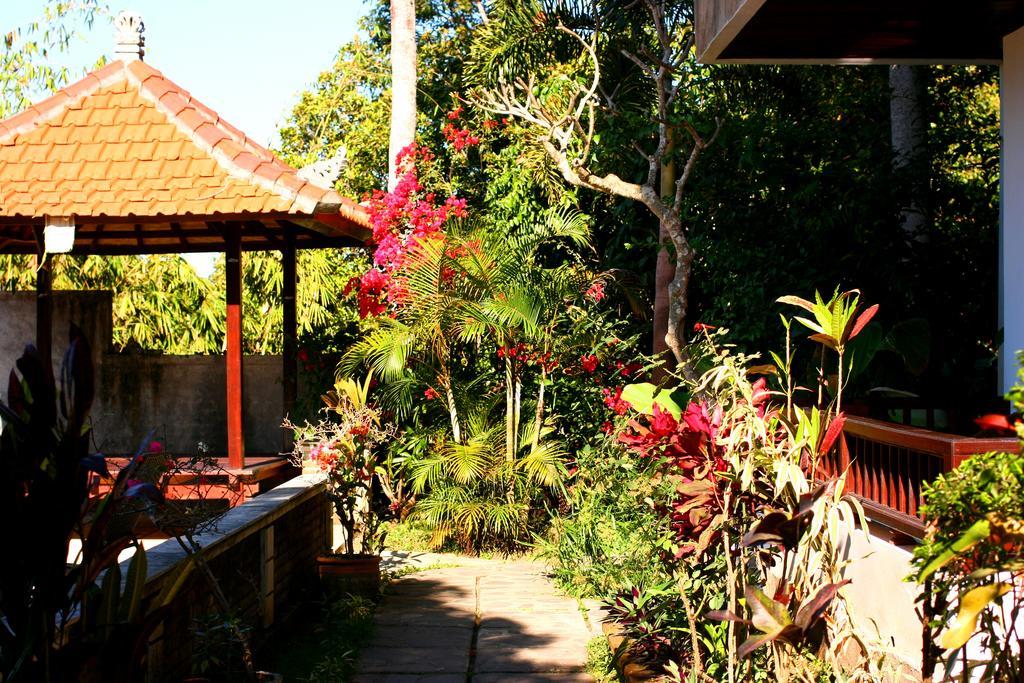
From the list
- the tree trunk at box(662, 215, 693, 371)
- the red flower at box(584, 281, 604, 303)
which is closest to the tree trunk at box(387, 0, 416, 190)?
the red flower at box(584, 281, 604, 303)

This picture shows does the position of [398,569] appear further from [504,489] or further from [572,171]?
[572,171]

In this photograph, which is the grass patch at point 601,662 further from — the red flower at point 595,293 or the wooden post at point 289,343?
the wooden post at point 289,343

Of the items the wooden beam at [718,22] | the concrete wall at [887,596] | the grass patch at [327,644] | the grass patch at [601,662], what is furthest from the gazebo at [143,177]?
the concrete wall at [887,596]

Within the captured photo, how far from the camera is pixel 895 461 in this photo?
556 centimetres

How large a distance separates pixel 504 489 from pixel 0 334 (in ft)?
19.3

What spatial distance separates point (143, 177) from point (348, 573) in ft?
13.3

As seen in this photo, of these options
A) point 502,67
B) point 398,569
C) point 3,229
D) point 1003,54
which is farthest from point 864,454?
point 3,229

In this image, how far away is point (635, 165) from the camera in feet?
39.8

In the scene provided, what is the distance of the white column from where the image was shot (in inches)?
246

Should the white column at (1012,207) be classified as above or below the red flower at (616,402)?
above

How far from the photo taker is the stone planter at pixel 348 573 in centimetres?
779

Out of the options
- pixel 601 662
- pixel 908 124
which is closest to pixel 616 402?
pixel 908 124

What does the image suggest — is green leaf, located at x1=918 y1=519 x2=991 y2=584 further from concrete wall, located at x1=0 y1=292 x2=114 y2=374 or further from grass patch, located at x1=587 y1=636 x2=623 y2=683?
concrete wall, located at x1=0 y1=292 x2=114 y2=374

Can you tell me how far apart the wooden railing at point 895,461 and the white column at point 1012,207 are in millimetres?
1152
